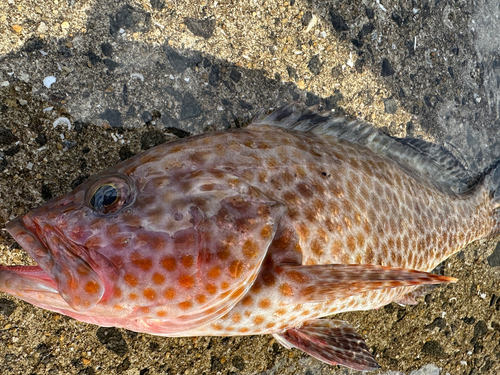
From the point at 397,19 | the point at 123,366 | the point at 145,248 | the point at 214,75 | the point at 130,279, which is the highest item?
the point at 397,19

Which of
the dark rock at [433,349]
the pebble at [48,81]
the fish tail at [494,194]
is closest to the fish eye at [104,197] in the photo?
the pebble at [48,81]

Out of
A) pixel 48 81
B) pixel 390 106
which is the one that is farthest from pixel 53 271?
pixel 390 106

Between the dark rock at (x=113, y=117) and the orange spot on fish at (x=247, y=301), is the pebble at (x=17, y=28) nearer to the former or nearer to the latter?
the dark rock at (x=113, y=117)

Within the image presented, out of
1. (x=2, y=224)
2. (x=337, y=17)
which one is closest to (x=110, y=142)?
(x=2, y=224)

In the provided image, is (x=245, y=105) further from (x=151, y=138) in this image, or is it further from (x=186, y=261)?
(x=186, y=261)

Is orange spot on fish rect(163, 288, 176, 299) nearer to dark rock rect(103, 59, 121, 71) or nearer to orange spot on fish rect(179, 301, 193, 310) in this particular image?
orange spot on fish rect(179, 301, 193, 310)

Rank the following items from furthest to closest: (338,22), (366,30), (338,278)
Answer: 1. (366,30)
2. (338,22)
3. (338,278)
